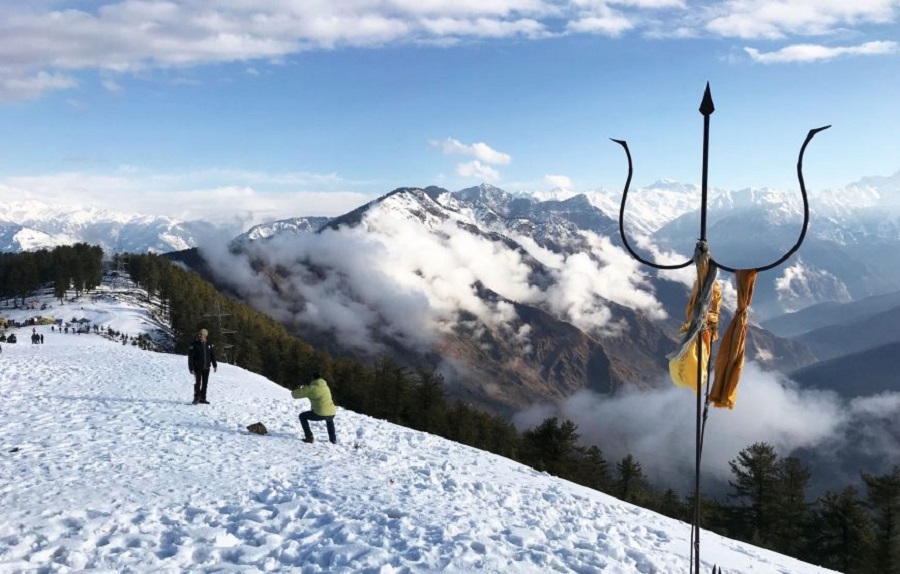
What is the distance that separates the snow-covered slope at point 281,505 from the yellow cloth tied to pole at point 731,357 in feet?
17.2

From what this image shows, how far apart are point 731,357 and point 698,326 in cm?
51

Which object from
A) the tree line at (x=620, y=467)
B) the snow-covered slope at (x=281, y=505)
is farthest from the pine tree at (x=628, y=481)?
the snow-covered slope at (x=281, y=505)

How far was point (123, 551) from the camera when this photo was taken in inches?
372

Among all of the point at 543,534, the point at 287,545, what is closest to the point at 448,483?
the point at 543,534

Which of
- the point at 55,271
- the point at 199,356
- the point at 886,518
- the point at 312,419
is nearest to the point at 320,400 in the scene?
the point at 312,419

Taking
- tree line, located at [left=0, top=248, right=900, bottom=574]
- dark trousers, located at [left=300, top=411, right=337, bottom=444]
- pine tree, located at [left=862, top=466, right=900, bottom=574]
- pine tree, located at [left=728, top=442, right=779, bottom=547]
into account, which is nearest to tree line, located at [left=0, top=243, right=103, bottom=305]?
tree line, located at [left=0, top=248, right=900, bottom=574]

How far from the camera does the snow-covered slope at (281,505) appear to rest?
9.65 metres

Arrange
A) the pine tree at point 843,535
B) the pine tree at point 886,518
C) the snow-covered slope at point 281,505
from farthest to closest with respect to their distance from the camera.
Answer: the pine tree at point 843,535 → the pine tree at point 886,518 → the snow-covered slope at point 281,505

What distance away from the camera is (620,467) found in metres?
62.2

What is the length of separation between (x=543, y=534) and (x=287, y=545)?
5.28 m

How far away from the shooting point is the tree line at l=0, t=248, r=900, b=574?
139 feet

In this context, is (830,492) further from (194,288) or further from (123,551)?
(194,288)

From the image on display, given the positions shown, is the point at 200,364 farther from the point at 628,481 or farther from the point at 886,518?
the point at 628,481

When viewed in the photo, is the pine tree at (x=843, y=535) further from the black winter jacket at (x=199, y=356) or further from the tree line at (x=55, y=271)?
the tree line at (x=55, y=271)
